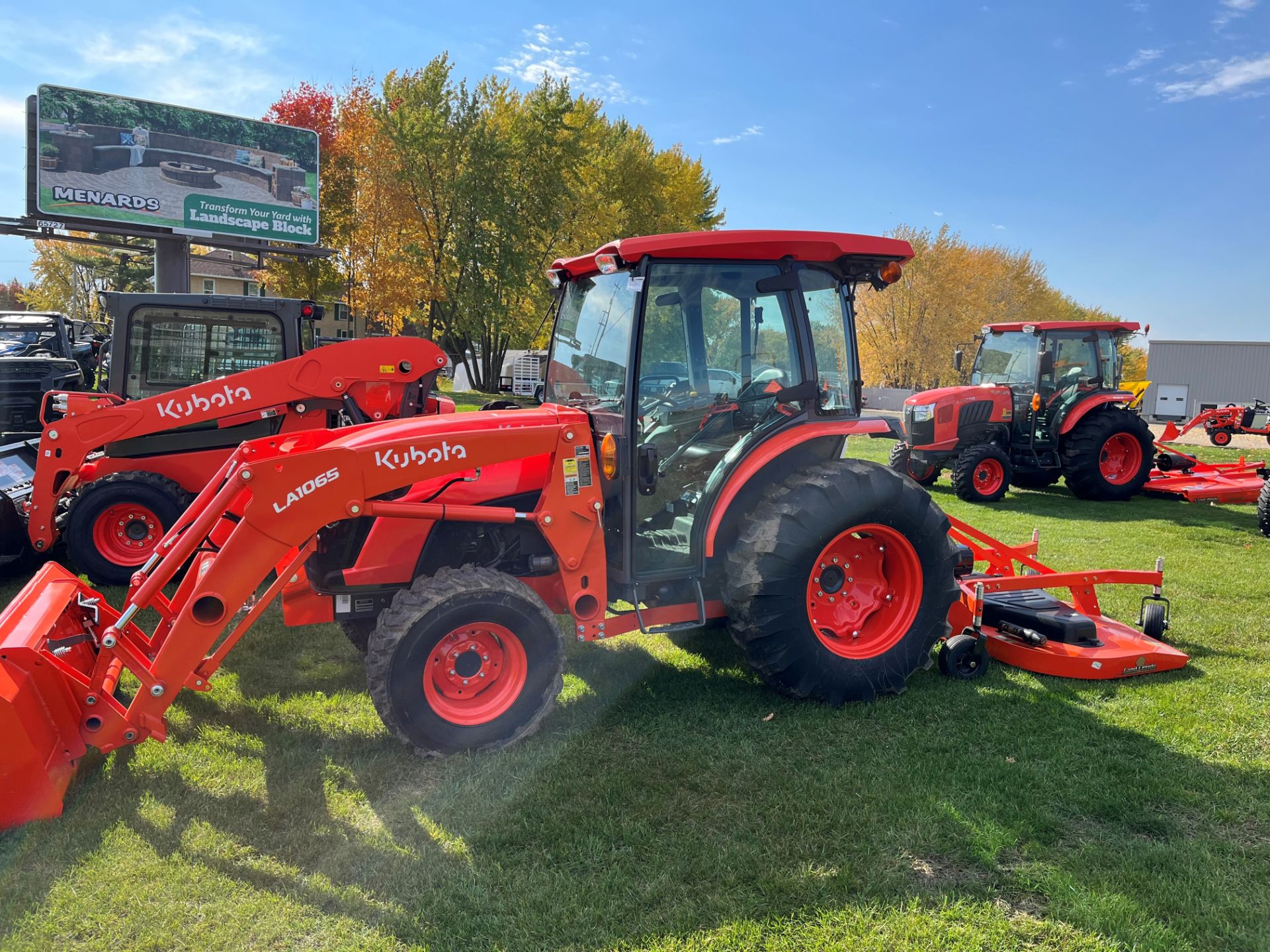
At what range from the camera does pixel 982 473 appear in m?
11.4

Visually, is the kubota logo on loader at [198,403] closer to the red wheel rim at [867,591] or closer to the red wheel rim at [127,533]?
the red wheel rim at [127,533]

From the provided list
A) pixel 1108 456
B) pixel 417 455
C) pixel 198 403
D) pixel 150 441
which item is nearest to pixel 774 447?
pixel 417 455

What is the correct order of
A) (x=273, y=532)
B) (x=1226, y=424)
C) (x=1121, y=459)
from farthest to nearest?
(x=1226, y=424), (x=1121, y=459), (x=273, y=532)

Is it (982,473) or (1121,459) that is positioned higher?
(1121,459)

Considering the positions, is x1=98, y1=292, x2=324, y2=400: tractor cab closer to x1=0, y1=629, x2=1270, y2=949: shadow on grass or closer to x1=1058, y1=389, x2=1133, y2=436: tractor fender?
x1=0, y1=629, x2=1270, y2=949: shadow on grass

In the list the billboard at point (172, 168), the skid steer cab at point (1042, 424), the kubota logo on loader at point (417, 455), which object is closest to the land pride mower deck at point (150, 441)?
the kubota logo on loader at point (417, 455)

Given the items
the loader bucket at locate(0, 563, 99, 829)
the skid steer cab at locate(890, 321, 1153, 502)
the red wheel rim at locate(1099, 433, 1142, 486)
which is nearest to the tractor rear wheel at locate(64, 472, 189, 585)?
the loader bucket at locate(0, 563, 99, 829)

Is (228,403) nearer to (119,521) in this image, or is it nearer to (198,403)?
(198,403)

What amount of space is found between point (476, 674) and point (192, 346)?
5.04 metres

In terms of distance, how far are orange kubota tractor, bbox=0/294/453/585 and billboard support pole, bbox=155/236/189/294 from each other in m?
11.7

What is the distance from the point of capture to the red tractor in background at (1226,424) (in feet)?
47.6

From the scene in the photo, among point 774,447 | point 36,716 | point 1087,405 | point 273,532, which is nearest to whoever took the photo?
point 36,716

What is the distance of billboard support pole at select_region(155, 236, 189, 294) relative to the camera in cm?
1727

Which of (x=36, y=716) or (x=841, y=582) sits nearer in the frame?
(x=36, y=716)
